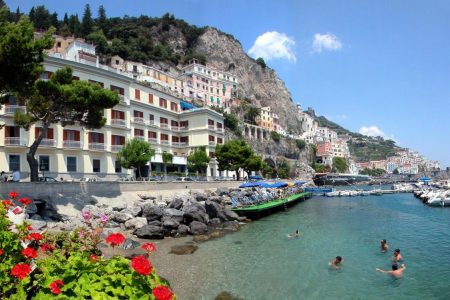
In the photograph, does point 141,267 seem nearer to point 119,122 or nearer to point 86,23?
point 119,122

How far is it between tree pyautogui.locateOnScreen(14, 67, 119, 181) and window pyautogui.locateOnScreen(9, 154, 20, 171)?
9946 mm

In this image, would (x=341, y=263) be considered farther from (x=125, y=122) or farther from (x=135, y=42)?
(x=135, y=42)

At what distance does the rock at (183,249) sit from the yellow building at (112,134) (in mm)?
22997

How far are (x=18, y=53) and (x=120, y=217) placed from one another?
45.2 ft

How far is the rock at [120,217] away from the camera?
87.6 ft

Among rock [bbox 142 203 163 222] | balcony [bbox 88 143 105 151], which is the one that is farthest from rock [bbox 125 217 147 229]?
balcony [bbox 88 143 105 151]

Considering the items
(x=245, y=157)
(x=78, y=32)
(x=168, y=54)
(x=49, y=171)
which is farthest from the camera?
(x=168, y=54)

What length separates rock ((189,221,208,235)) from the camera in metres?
26.7

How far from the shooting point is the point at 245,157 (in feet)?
194

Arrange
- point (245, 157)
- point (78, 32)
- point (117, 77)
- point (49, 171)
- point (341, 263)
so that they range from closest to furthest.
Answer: point (341, 263)
point (49, 171)
point (117, 77)
point (245, 157)
point (78, 32)

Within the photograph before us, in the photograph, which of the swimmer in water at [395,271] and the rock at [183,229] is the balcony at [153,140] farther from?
the swimmer in water at [395,271]

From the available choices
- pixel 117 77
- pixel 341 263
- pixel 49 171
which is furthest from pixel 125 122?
pixel 341 263

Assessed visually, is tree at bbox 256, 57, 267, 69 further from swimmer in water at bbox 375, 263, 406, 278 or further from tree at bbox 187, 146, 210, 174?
swimmer in water at bbox 375, 263, 406, 278

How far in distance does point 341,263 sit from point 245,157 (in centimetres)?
4142
